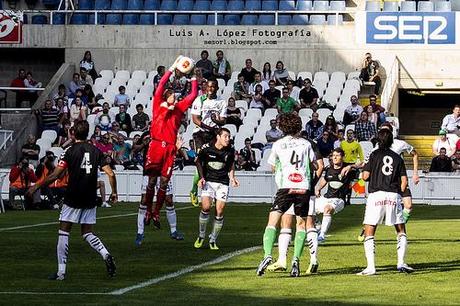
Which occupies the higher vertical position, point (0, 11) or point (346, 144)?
point (0, 11)

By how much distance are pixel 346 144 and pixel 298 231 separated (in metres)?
19.1

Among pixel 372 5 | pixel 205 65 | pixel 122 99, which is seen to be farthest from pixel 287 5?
pixel 122 99

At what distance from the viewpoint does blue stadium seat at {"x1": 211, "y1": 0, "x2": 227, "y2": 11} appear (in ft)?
147

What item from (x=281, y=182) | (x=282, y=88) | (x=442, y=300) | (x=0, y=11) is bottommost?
(x=442, y=300)

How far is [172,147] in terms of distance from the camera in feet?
67.9

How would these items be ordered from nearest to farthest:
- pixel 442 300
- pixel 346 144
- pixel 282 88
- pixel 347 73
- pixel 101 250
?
pixel 442 300
pixel 101 250
pixel 346 144
pixel 282 88
pixel 347 73

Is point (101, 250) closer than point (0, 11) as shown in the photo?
Yes

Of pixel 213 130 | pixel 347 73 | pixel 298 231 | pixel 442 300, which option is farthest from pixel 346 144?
pixel 442 300

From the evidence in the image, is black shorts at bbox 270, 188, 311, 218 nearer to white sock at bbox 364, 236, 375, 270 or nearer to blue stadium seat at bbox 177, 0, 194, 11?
white sock at bbox 364, 236, 375, 270

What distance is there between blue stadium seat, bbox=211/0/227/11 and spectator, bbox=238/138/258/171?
30.3ft

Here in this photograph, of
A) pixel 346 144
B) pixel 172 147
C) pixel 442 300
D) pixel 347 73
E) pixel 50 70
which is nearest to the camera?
pixel 442 300

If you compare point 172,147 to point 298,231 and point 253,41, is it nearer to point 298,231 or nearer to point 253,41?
point 298,231

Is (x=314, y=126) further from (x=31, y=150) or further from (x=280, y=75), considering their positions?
(x=31, y=150)

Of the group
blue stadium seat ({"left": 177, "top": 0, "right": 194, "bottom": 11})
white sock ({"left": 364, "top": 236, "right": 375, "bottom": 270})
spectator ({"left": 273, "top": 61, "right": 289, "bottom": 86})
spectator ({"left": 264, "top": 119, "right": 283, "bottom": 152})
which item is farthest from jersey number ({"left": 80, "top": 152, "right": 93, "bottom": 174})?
blue stadium seat ({"left": 177, "top": 0, "right": 194, "bottom": 11})
